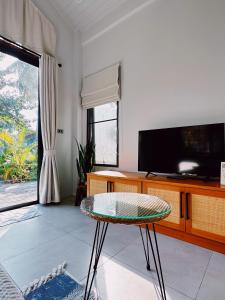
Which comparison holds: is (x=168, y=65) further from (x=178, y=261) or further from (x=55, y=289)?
(x=55, y=289)

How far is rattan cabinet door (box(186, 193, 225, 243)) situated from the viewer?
169 centimetres

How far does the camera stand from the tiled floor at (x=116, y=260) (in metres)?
1.24

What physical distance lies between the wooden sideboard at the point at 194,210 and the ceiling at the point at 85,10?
313 cm

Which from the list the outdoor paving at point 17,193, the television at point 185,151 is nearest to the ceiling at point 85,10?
the television at point 185,151

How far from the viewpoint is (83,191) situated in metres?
3.18

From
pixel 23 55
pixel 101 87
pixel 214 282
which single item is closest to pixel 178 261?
pixel 214 282

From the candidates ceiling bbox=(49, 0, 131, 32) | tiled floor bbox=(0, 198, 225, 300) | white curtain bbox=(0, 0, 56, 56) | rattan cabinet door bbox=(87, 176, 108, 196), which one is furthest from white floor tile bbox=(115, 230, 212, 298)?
ceiling bbox=(49, 0, 131, 32)

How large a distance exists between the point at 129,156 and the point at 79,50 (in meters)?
2.57

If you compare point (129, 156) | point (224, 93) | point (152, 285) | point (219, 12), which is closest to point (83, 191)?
point (129, 156)

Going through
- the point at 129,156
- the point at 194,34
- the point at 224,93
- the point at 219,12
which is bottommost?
the point at 129,156

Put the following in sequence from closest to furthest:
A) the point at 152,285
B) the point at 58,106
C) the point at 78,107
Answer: the point at 152,285 < the point at 58,106 < the point at 78,107

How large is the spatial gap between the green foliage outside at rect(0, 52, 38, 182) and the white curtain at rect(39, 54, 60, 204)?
22 cm

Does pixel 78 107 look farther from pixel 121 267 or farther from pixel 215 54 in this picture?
pixel 121 267

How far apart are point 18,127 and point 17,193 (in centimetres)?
116
